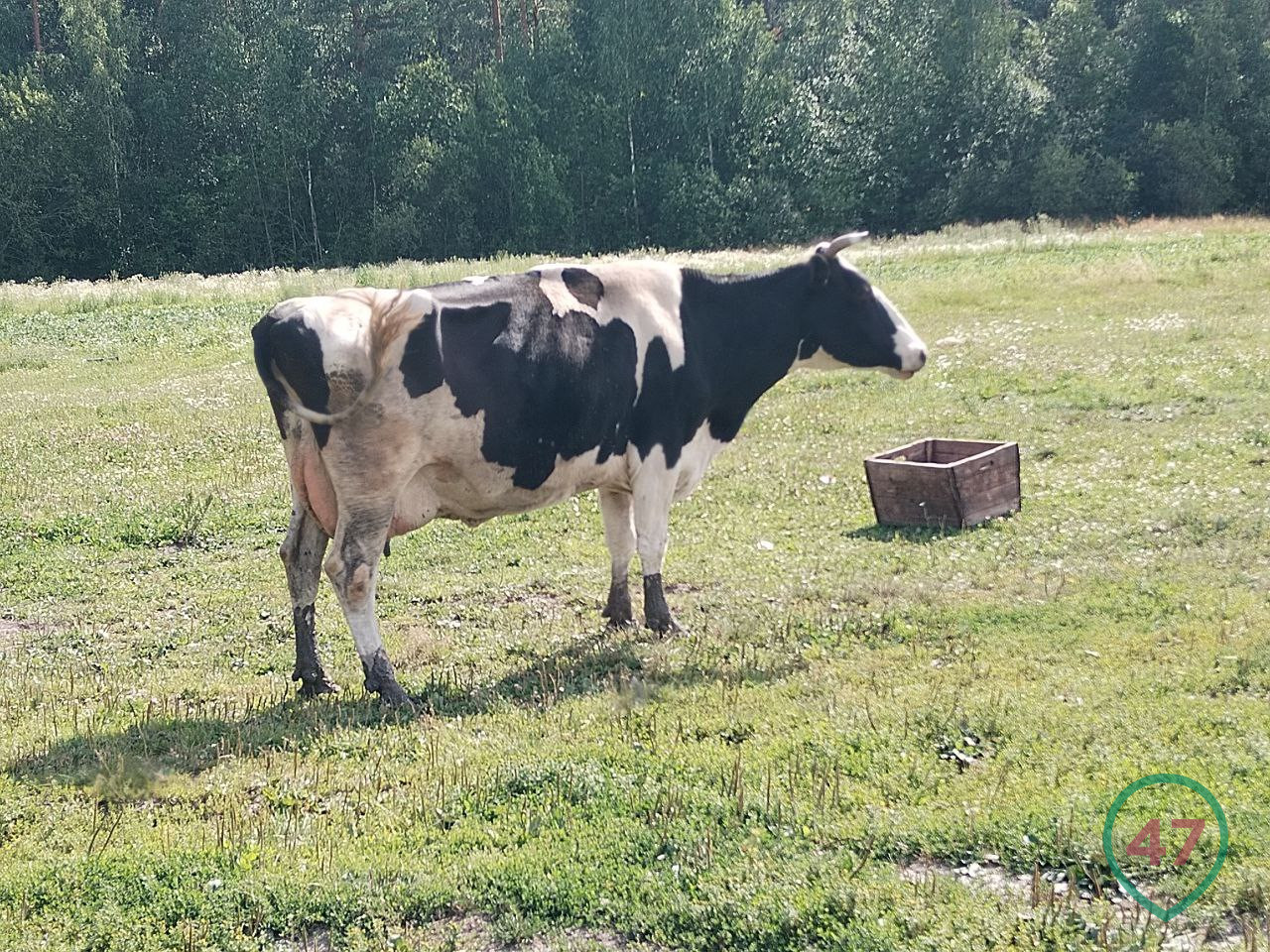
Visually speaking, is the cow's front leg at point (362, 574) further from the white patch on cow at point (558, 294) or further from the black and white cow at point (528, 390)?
the white patch on cow at point (558, 294)

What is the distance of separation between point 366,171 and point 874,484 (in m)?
A: 68.6

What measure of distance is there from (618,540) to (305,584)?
305 cm

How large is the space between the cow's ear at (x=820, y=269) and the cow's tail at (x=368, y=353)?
4387 mm

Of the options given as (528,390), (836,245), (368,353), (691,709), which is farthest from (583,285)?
(691,709)

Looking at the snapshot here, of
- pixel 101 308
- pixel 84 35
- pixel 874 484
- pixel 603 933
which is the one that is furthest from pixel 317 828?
pixel 84 35

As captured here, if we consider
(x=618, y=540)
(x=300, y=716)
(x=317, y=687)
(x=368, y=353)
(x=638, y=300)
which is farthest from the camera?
(x=618, y=540)

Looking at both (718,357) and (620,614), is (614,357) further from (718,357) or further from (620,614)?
(620,614)

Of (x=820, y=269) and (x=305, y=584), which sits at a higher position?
(x=820, y=269)

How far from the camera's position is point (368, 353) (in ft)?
34.5

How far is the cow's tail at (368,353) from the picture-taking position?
1045 centimetres

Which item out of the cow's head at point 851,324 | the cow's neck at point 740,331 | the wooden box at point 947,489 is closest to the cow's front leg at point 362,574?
the cow's neck at point 740,331

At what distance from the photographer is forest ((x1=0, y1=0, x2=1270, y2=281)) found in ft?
245

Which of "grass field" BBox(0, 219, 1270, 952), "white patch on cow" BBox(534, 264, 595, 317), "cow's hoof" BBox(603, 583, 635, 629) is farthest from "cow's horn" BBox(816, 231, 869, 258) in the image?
"cow's hoof" BBox(603, 583, 635, 629)

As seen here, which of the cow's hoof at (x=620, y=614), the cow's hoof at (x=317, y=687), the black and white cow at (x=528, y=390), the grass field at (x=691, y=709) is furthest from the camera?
the cow's hoof at (x=620, y=614)
